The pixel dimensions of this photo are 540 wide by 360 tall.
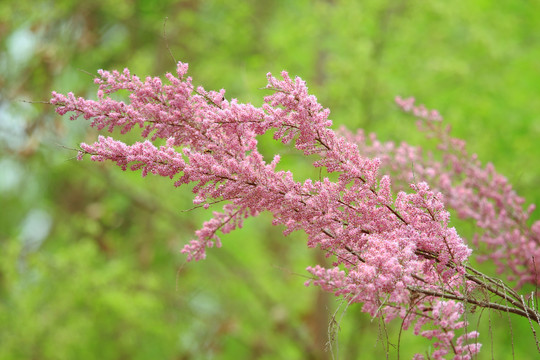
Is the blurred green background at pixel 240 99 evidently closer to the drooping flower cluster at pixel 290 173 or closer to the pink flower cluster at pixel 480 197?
the pink flower cluster at pixel 480 197

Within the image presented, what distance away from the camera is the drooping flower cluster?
2459 millimetres

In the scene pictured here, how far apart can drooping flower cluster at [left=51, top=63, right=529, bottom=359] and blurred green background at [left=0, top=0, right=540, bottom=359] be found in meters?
4.80

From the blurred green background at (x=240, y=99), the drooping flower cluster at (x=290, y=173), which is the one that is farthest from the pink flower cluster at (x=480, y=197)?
the blurred green background at (x=240, y=99)

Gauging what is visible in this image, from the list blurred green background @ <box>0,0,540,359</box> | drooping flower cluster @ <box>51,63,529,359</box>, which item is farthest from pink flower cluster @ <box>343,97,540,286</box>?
blurred green background @ <box>0,0,540,359</box>

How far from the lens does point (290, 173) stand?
8.32 ft

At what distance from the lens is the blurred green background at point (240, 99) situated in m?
8.56

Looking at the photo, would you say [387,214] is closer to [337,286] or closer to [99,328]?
[337,286]

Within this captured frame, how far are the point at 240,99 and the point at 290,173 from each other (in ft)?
16.0

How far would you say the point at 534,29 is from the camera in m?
9.38

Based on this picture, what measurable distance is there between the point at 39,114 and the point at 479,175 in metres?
6.61

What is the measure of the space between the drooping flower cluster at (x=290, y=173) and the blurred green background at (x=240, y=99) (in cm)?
480

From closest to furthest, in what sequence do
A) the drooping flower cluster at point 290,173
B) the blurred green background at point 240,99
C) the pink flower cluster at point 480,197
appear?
1. the drooping flower cluster at point 290,173
2. the pink flower cluster at point 480,197
3. the blurred green background at point 240,99

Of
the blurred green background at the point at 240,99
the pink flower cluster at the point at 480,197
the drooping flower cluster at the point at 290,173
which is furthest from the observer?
the blurred green background at the point at 240,99

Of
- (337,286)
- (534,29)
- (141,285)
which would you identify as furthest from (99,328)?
(337,286)
